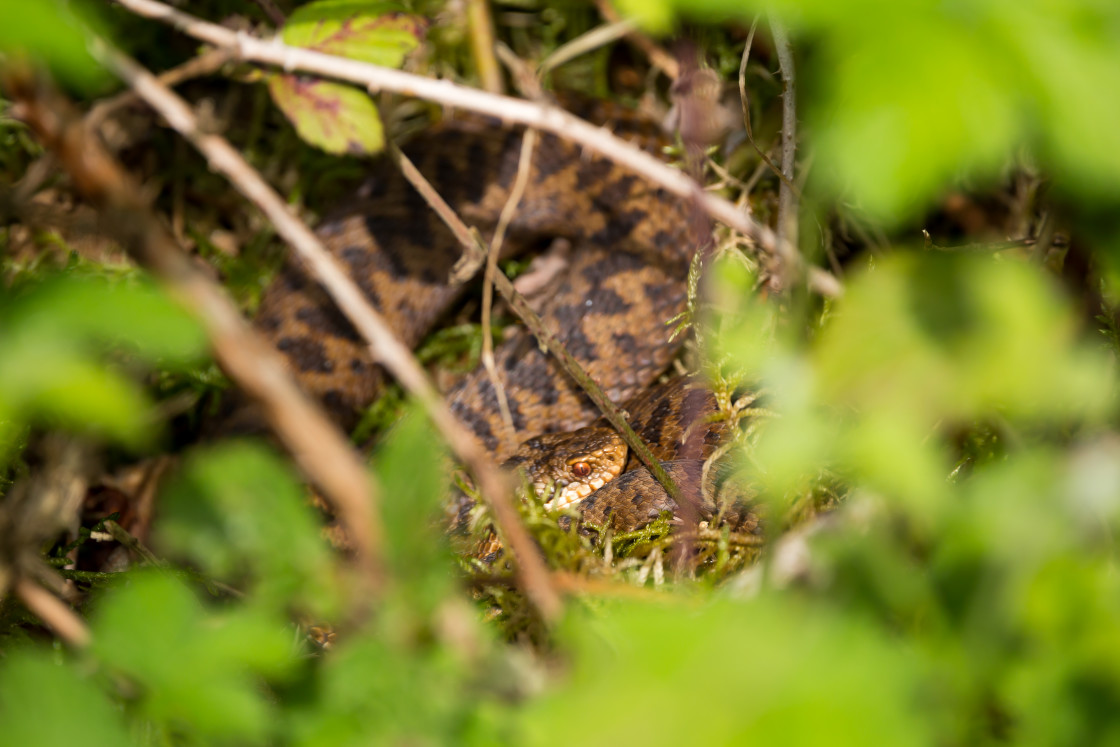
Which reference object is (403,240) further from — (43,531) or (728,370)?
(43,531)

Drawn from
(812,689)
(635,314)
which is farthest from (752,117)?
(812,689)

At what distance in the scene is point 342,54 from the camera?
9.90 feet

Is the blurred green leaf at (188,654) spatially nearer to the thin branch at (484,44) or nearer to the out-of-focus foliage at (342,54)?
the out-of-focus foliage at (342,54)

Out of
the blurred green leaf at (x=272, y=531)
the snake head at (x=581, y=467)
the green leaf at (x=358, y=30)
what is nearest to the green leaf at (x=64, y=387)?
the blurred green leaf at (x=272, y=531)

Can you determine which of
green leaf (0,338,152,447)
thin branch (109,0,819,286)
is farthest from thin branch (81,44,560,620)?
green leaf (0,338,152,447)

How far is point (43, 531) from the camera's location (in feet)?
8.63

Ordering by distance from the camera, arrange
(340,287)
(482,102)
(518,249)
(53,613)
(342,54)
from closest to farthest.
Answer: (53,613) < (340,287) < (482,102) < (342,54) < (518,249)

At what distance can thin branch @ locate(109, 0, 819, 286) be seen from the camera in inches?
97.0

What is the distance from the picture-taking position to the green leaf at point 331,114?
312cm

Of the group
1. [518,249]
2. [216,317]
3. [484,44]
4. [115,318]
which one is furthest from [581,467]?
[115,318]

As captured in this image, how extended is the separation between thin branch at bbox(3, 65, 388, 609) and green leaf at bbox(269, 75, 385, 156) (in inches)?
53.4

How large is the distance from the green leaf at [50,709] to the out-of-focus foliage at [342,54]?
2.05 metres

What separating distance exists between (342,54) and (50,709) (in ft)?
7.61

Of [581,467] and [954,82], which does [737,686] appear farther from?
[581,467]
